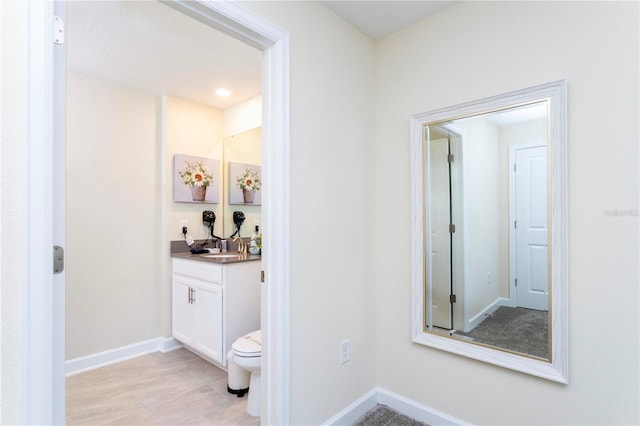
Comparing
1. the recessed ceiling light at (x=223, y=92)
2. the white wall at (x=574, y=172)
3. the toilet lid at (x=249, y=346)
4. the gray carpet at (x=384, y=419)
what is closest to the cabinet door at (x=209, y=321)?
the toilet lid at (x=249, y=346)

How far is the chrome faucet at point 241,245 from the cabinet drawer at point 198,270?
1.57 ft

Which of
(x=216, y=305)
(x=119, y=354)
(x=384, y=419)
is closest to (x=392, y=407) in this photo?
(x=384, y=419)

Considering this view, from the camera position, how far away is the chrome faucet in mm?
3029

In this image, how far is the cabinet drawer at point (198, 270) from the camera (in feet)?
7.95

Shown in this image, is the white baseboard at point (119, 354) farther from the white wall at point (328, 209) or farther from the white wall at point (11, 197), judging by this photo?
the white wall at point (11, 197)

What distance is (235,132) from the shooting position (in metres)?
3.35

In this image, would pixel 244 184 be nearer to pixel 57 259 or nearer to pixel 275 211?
pixel 275 211

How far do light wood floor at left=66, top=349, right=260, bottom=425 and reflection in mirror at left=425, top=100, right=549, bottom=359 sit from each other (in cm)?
140

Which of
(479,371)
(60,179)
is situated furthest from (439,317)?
(60,179)

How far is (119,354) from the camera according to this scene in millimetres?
2756

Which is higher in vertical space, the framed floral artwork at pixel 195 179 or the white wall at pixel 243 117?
the white wall at pixel 243 117

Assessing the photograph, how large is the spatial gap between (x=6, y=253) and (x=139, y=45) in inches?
70.6

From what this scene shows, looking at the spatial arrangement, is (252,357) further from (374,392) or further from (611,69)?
(611,69)

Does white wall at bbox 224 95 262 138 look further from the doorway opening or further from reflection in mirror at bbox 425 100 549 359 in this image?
reflection in mirror at bbox 425 100 549 359
